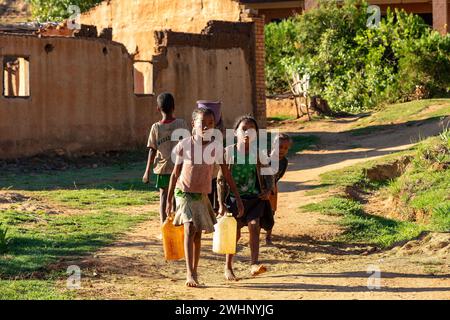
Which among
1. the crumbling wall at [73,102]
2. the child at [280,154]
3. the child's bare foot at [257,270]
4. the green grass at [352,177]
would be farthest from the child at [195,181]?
the crumbling wall at [73,102]

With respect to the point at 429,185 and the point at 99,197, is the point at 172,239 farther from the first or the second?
the point at 429,185

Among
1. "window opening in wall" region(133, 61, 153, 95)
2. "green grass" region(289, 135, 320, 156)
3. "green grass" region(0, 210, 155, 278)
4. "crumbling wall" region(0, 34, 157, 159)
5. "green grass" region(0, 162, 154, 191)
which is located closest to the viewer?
"green grass" region(0, 210, 155, 278)

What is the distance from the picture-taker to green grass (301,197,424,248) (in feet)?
35.7

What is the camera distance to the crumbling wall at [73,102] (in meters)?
17.5

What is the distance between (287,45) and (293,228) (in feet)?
56.7

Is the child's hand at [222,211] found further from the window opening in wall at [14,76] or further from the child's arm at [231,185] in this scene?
the window opening in wall at [14,76]

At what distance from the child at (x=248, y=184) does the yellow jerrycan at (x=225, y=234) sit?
215mm

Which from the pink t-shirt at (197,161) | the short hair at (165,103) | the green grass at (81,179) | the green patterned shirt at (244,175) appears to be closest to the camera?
the pink t-shirt at (197,161)

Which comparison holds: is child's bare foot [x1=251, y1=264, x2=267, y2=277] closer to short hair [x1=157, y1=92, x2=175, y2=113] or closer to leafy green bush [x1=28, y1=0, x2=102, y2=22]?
short hair [x1=157, y1=92, x2=175, y2=113]

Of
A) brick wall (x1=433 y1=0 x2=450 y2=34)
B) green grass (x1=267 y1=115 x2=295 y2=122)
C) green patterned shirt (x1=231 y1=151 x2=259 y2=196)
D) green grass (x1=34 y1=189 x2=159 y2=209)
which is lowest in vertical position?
green grass (x1=34 y1=189 x2=159 y2=209)

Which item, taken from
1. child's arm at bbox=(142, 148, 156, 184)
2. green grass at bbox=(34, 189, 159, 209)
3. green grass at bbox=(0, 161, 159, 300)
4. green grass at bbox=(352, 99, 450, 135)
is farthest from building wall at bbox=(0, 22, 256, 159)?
child's arm at bbox=(142, 148, 156, 184)

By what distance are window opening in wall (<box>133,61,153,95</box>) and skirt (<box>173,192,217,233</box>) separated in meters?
12.6
